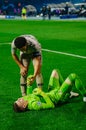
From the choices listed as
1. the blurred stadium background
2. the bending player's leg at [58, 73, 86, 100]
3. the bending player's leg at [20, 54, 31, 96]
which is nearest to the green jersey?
the bending player's leg at [58, 73, 86, 100]

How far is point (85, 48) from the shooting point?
22547mm

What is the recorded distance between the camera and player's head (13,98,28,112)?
9.62 m

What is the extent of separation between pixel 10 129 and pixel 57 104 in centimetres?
191

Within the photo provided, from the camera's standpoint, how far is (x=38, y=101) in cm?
979

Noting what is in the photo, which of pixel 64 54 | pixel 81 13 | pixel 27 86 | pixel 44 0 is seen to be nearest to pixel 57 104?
pixel 27 86

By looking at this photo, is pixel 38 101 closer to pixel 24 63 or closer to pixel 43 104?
pixel 43 104

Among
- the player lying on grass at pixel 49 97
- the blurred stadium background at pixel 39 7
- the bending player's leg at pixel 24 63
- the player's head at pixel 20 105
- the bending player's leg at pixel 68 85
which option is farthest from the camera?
the blurred stadium background at pixel 39 7

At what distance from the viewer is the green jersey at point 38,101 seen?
973 cm

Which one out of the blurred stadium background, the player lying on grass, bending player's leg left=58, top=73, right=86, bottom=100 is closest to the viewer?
the player lying on grass

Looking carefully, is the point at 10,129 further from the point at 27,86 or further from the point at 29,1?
the point at 29,1

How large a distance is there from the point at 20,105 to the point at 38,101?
1.35 feet

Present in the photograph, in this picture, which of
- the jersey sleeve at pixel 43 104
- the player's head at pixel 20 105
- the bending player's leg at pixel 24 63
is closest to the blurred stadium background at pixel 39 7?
the bending player's leg at pixel 24 63

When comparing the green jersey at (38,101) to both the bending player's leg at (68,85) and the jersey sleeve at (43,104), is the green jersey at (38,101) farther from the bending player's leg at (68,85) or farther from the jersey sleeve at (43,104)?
the bending player's leg at (68,85)

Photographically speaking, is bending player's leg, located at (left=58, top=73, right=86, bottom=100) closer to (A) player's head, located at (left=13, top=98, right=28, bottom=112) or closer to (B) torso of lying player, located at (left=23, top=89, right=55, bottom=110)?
(B) torso of lying player, located at (left=23, top=89, right=55, bottom=110)
